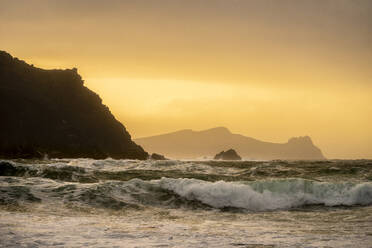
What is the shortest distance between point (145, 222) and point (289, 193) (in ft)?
31.4

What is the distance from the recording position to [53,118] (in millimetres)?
118562

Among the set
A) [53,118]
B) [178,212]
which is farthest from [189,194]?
[53,118]

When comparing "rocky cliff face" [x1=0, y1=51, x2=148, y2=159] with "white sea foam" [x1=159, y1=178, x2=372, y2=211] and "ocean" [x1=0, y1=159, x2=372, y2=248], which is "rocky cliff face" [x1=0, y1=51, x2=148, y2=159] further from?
"white sea foam" [x1=159, y1=178, x2=372, y2=211]

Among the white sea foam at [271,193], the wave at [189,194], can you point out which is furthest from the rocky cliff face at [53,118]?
the white sea foam at [271,193]

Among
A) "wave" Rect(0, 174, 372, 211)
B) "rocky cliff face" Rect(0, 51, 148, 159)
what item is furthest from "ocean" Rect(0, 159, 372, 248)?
"rocky cliff face" Rect(0, 51, 148, 159)

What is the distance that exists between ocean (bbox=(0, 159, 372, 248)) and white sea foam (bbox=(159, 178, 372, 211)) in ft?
0.15

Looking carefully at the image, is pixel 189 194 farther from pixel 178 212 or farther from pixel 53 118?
pixel 53 118

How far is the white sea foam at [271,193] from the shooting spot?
65.5 feet

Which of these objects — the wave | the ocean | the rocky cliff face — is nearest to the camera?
the ocean

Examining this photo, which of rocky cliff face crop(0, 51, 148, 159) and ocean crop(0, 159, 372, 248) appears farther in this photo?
rocky cliff face crop(0, 51, 148, 159)

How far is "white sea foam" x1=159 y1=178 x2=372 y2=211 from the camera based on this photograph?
A: 19953 mm

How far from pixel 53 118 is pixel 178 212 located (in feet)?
350

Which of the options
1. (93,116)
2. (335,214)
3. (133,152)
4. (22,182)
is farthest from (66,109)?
(335,214)

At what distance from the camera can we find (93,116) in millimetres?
127375
